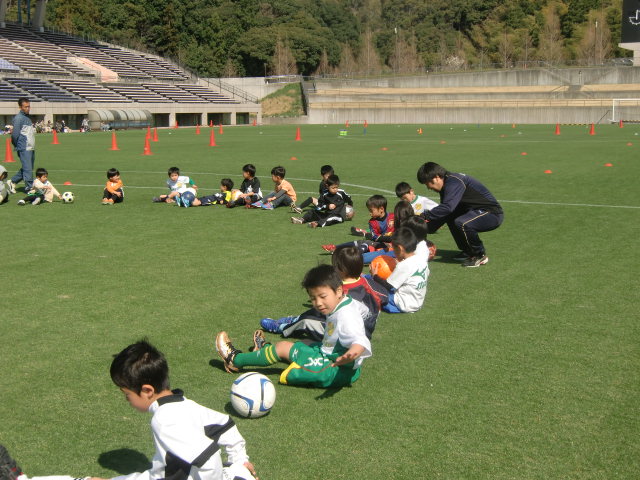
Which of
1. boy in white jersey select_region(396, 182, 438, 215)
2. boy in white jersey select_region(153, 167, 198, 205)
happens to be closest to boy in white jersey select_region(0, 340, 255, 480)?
boy in white jersey select_region(396, 182, 438, 215)

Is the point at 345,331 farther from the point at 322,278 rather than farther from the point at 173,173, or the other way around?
the point at 173,173

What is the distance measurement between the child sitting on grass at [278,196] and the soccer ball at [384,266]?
5746 mm

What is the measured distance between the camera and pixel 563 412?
4.85 metres

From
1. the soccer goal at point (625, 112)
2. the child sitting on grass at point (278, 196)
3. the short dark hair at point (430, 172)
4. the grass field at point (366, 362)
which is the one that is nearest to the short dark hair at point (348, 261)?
the grass field at point (366, 362)

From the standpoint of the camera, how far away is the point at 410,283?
7266mm

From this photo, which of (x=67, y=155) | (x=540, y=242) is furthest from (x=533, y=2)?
(x=540, y=242)

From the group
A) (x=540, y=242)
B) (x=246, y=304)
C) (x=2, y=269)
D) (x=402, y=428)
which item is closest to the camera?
(x=402, y=428)

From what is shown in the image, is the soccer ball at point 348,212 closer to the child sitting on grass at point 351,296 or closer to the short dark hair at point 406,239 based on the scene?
the short dark hair at point 406,239

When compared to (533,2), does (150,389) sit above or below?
below

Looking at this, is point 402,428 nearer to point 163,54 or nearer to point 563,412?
point 563,412

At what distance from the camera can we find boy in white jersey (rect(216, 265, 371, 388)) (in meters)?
5.23

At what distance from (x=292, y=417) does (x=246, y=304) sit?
8.99 feet

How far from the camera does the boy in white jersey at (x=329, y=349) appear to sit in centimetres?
523

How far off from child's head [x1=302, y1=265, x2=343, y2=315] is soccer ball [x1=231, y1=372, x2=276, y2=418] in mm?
719
